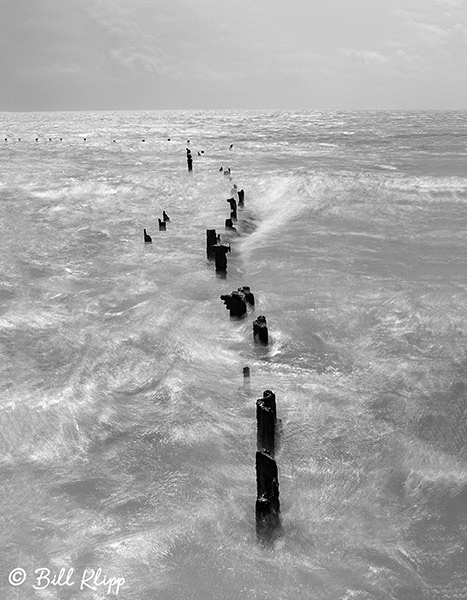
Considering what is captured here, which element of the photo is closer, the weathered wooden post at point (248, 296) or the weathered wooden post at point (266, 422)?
the weathered wooden post at point (266, 422)

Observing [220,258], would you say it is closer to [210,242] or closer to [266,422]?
[210,242]

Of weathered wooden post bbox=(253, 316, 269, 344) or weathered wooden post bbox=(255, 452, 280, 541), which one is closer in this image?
weathered wooden post bbox=(255, 452, 280, 541)

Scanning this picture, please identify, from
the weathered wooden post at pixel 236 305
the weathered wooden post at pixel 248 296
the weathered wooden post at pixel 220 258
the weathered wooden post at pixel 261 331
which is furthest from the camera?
the weathered wooden post at pixel 220 258

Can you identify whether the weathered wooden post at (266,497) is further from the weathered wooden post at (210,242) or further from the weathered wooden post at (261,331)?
the weathered wooden post at (210,242)

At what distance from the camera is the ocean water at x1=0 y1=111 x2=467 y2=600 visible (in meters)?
8.95

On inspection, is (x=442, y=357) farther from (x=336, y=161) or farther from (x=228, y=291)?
(x=336, y=161)

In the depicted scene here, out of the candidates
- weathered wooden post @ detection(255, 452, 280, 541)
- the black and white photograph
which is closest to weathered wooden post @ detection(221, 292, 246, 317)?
the black and white photograph

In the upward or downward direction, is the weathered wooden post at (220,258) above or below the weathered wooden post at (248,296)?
above

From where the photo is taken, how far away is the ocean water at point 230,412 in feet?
29.3

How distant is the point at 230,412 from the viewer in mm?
13219

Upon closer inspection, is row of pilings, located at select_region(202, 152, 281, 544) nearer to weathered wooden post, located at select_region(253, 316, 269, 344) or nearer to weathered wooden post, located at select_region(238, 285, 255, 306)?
weathered wooden post, located at select_region(253, 316, 269, 344)

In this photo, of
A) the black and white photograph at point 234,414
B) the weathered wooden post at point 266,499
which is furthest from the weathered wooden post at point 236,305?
the weathered wooden post at point 266,499

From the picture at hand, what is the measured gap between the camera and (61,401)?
13703mm

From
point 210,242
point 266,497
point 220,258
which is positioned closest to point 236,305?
point 220,258
